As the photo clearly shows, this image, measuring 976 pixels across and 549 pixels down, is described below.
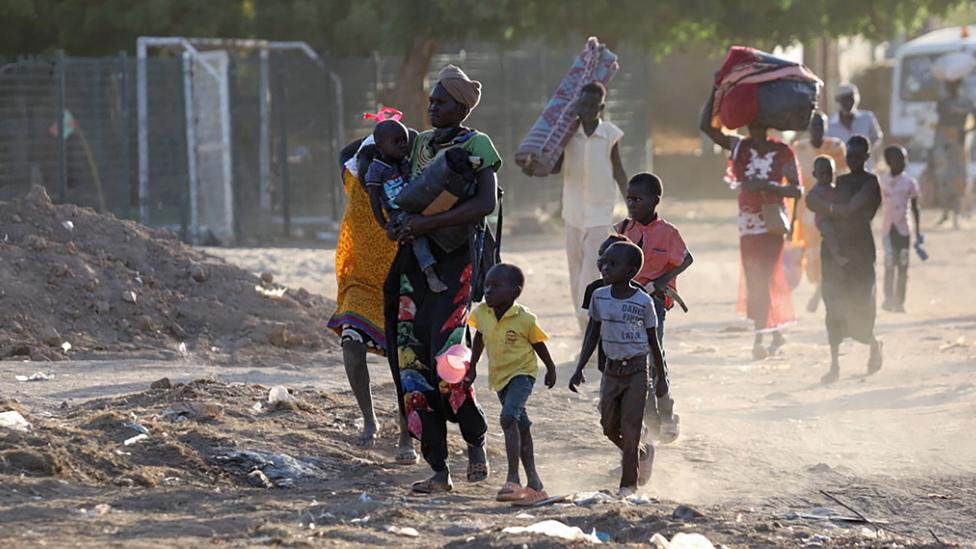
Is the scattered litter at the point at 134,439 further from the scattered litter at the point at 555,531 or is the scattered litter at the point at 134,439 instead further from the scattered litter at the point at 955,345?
the scattered litter at the point at 955,345

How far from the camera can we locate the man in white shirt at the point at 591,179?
408 inches

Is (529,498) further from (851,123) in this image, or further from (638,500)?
(851,123)

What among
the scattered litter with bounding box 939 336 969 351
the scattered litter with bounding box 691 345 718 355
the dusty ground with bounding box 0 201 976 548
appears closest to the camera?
the dusty ground with bounding box 0 201 976 548

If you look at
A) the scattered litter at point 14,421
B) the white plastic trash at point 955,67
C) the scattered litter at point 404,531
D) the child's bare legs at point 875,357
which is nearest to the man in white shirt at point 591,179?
the child's bare legs at point 875,357

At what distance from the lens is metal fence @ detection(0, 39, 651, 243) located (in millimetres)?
18078

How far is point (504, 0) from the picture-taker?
20469 millimetres

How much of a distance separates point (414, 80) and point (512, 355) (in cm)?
1586

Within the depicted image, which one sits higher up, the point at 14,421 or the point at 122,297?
the point at 122,297

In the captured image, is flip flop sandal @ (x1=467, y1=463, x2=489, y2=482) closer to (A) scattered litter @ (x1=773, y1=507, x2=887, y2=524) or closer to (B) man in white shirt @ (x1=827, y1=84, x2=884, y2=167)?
(A) scattered litter @ (x1=773, y1=507, x2=887, y2=524)

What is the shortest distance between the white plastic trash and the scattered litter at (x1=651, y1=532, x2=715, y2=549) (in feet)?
65.3

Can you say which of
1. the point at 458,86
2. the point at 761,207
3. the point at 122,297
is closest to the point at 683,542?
the point at 458,86

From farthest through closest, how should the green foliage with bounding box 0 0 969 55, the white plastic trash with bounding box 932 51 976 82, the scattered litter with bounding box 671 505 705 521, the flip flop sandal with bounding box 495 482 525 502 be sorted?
the white plastic trash with bounding box 932 51 976 82 → the green foliage with bounding box 0 0 969 55 → the flip flop sandal with bounding box 495 482 525 502 → the scattered litter with bounding box 671 505 705 521

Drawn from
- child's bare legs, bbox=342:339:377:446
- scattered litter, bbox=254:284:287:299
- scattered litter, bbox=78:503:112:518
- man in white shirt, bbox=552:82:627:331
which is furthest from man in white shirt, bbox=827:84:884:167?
scattered litter, bbox=78:503:112:518

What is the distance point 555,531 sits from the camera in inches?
220
